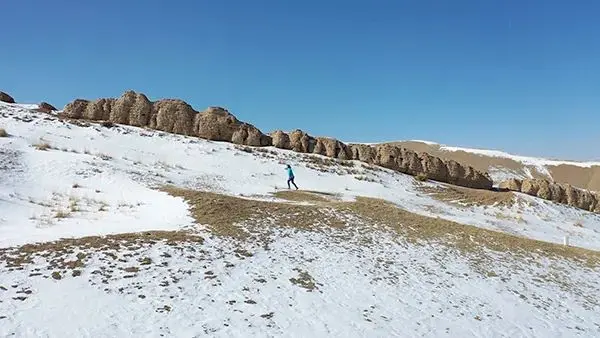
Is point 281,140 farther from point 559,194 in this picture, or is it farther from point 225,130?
point 559,194

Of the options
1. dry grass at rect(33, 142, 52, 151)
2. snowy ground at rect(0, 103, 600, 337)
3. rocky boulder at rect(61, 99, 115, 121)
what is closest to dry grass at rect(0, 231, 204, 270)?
snowy ground at rect(0, 103, 600, 337)

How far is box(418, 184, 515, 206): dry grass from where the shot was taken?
35781 millimetres

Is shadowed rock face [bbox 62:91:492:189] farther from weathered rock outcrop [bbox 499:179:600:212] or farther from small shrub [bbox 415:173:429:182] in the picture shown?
weathered rock outcrop [bbox 499:179:600:212]

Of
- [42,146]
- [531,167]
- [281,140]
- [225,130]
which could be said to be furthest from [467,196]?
[531,167]

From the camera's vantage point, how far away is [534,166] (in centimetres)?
8281

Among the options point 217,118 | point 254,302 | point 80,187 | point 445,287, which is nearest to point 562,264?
point 445,287

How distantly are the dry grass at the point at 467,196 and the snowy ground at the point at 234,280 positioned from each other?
396 inches

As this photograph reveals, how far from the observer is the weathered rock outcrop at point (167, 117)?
135 ft

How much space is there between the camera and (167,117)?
1642 inches

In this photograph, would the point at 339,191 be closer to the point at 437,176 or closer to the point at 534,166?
the point at 437,176

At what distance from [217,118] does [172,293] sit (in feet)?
111

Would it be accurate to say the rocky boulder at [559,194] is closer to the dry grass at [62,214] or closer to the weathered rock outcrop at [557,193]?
the weathered rock outcrop at [557,193]

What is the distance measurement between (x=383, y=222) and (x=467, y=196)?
2017 cm

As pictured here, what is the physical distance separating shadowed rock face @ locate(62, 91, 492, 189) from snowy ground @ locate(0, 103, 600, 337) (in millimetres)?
15888
